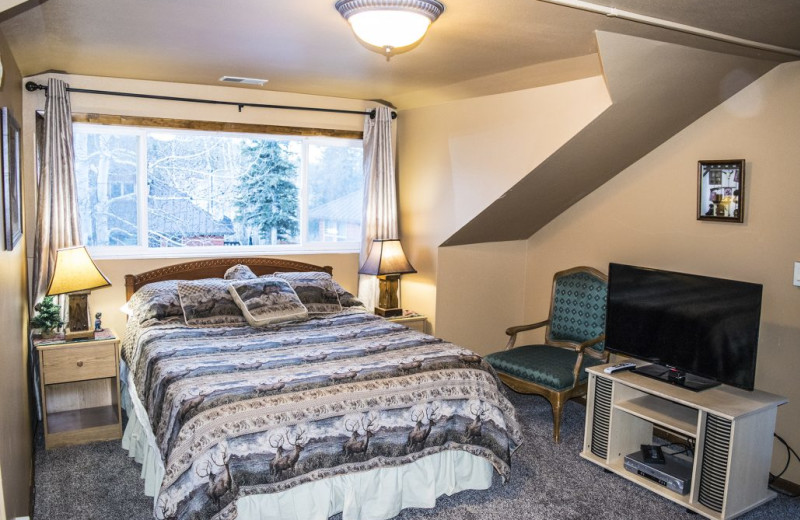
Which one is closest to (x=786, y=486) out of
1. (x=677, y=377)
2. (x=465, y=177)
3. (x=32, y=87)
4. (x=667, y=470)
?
(x=667, y=470)

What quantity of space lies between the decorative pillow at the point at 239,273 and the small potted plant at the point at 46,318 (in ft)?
3.69

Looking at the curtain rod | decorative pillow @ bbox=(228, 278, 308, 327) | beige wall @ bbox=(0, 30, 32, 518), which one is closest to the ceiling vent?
the curtain rod

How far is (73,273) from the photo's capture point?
379cm

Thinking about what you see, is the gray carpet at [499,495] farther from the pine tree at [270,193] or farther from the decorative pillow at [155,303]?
the pine tree at [270,193]

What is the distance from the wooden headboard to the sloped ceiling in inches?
49.0

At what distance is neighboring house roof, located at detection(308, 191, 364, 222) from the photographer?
5.21m

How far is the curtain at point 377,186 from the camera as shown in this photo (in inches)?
200

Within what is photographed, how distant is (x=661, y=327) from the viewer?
3.53 metres

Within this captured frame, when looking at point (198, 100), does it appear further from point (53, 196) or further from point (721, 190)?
point (721, 190)

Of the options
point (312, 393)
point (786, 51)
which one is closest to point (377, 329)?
point (312, 393)

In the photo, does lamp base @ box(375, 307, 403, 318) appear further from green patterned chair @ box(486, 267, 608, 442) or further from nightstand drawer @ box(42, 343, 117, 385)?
nightstand drawer @ box(42, 343, 117, 385)

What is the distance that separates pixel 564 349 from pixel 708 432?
1466mm

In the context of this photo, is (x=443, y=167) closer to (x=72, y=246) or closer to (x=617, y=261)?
(x=617, y=261)

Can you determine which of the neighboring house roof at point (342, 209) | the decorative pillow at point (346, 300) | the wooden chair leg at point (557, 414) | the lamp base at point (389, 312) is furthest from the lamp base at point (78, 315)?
the wooden chair leg at point (557, 414)
